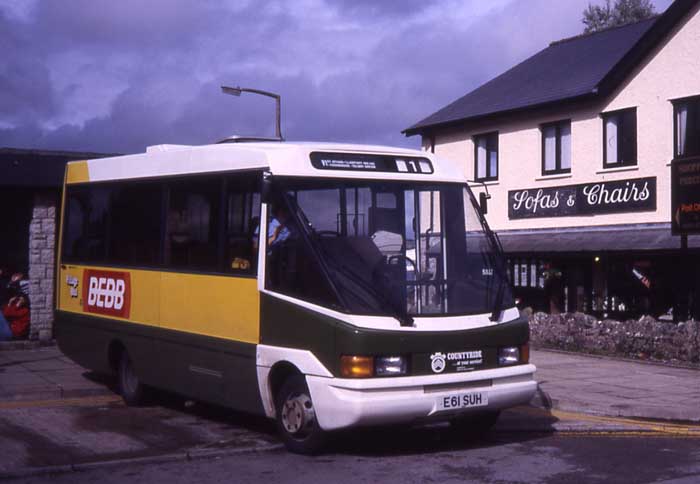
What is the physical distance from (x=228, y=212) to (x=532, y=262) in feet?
59.6

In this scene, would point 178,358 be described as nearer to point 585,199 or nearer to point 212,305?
point 212,305

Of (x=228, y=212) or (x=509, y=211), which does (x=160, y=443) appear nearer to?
(x=228, y=212)

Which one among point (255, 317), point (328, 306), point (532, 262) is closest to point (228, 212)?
point (255, 317)

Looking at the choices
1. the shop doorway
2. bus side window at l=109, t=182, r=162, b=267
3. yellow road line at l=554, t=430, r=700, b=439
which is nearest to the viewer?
yellow road line at l=554, t=430, r=700, b=439

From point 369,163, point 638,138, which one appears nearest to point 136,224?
point 369,163

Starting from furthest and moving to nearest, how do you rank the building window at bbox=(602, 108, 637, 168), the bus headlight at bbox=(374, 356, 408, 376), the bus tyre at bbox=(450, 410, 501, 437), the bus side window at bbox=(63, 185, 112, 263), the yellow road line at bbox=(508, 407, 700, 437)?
the building window at bbox=(602, 108, 637, 168) → the bus side window at bbox=(63, 185, 112, 263) → the yellow road line at bbox=(508, 407, 700, 437) → the bus tyre at bbox=(450, 410, 501, 437) → the bus headlight at bbox=(374, 356, 408, 376)

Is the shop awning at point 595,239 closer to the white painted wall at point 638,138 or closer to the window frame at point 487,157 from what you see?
the white painted wall at point 638,138

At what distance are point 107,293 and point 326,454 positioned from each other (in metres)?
4.33

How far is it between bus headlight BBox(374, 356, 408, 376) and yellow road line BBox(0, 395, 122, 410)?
4.96 meters

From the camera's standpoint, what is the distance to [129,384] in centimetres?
1226

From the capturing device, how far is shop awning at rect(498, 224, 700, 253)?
22125 mm

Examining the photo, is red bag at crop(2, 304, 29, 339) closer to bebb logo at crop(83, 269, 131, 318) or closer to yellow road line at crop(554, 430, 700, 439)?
bebb logo at crop(83, 269, 131, 318)

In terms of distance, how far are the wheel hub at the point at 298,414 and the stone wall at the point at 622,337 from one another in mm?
9903

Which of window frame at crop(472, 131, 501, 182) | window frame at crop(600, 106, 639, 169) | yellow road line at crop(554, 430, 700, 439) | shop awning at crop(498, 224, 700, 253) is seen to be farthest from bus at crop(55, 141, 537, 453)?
window frame at crop(472, 131, 501, 182)
